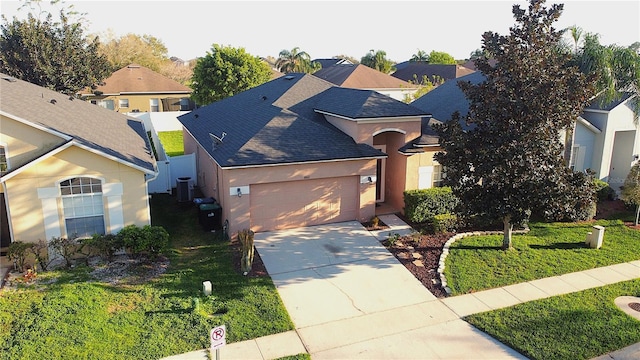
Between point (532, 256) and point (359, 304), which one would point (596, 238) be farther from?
point (359, 304)

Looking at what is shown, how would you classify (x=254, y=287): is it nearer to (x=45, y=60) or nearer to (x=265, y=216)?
(x=265, y=216)

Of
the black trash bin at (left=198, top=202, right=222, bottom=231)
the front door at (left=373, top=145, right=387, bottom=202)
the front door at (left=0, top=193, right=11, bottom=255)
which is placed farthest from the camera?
the front door at (left=373, top=145, right=387, bottom=202)

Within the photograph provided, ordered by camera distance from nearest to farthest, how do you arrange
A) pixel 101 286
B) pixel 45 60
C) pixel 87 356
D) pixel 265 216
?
pixel 87 356 < pixel 101 286 < pixel 265 216 < pixel 45 60

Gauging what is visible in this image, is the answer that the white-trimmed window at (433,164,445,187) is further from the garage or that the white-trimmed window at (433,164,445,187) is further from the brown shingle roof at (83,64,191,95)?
the brown shingle roof at (83,64,191,95)

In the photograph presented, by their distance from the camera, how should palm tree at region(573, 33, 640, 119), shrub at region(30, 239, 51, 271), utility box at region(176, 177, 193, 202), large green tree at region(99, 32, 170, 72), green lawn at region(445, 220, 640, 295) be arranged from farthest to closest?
large green tree at region(99, 32, 170, 72) < utility box at region(176, 177, 193, 202) < palm tree at region(573, 33, 640, 119) < green lawn at region(445, 220, 640, 295) < shrub at region(30, 239, 51, 271)

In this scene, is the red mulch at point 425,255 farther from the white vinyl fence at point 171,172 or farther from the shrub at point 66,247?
the white vinyl fence at point 171,172

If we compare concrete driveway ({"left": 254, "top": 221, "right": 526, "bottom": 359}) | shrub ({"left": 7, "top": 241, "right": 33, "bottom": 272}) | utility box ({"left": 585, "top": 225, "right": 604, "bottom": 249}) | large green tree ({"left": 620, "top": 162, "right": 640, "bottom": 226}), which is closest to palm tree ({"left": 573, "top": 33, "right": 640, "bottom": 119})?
large green tree ({"left": 620, "top": 162, "right": 640, "bottom": 226})

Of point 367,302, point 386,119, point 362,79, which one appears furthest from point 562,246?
point 362,79

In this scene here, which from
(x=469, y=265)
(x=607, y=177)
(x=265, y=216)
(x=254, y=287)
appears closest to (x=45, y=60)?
(x=265, y=216)
